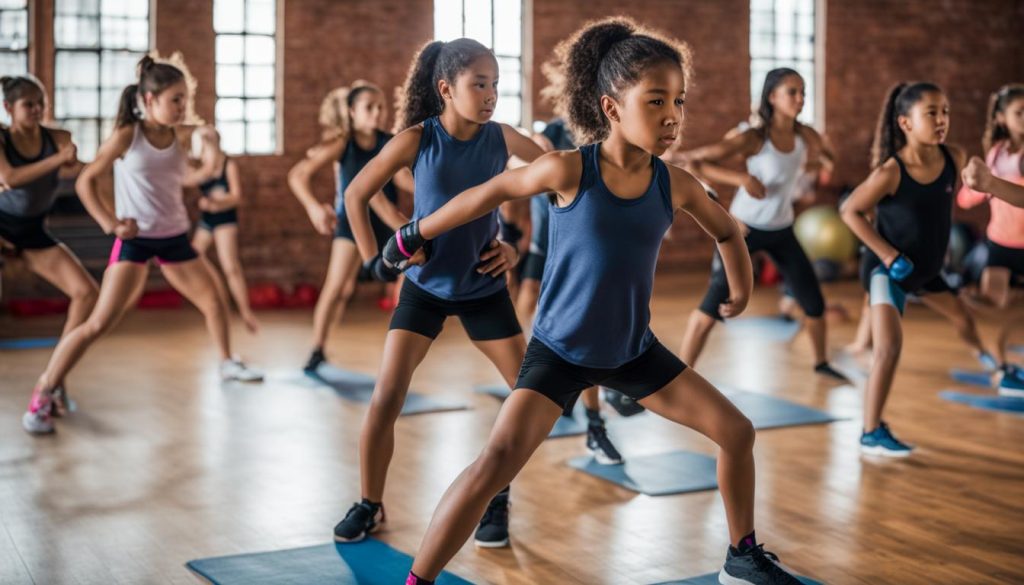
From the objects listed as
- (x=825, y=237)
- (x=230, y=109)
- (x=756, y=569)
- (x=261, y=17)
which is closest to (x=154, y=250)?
(x=756, y=569)

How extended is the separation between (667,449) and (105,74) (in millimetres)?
6656

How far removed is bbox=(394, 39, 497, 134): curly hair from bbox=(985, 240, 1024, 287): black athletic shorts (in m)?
3.43

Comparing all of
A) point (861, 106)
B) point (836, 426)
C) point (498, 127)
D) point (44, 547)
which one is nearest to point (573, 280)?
point (498, 127)

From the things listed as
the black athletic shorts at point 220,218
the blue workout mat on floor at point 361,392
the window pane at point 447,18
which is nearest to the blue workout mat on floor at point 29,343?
the black athletic shorts at point 220,218

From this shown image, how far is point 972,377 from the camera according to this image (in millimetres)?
6430

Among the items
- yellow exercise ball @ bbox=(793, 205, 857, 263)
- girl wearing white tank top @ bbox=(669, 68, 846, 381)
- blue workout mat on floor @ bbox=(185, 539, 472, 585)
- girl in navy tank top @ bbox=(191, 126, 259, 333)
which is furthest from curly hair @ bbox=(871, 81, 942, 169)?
yellow exercise ball @ bbox=(793, 205, 857, 263)

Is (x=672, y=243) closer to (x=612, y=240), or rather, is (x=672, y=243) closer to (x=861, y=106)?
(x=861, y=106)

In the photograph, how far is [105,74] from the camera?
9.76 metres

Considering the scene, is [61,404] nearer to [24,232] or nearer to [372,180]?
[24,232]

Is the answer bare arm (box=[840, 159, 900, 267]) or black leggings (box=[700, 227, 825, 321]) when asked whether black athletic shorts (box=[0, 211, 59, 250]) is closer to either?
black leggings (box=[700, 227, 825, 321])

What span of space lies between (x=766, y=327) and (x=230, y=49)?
487 cm

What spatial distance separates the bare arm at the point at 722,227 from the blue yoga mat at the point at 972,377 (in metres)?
3.81

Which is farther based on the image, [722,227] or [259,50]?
[259,50]

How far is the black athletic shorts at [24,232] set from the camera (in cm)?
521
